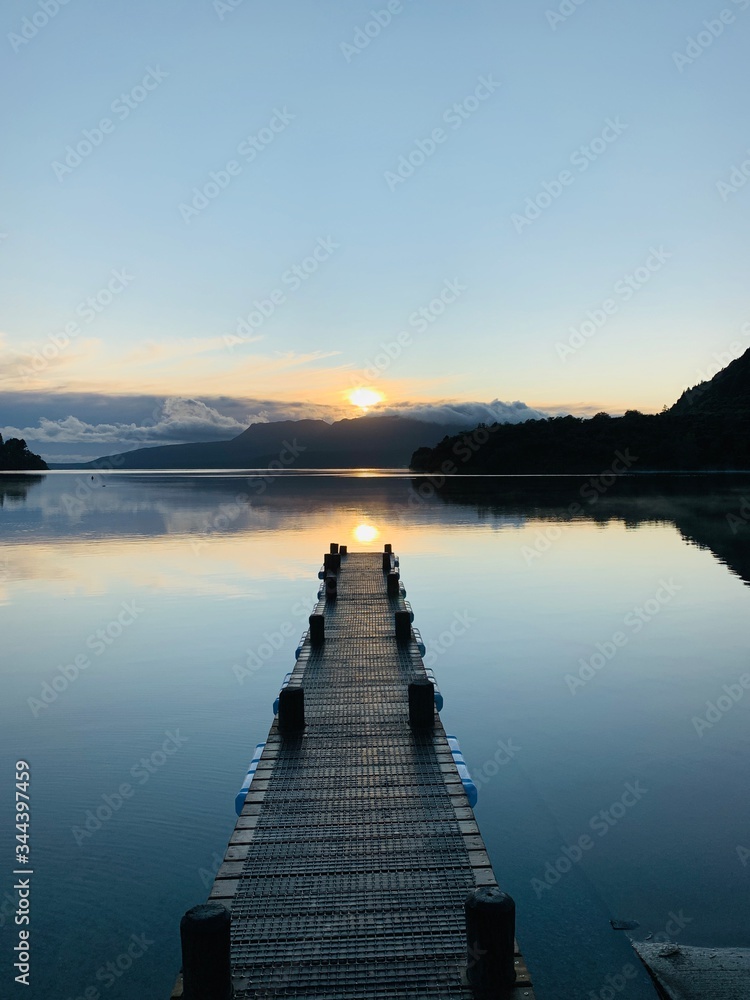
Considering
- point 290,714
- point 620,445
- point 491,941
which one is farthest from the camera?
point 620,445

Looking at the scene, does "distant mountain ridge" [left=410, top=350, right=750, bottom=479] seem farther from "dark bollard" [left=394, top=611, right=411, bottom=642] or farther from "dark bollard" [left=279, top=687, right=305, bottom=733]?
"dark bollard" [left=279, top=687, right=305, bottom=733]

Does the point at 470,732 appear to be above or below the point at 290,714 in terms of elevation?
below

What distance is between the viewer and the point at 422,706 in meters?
11.5

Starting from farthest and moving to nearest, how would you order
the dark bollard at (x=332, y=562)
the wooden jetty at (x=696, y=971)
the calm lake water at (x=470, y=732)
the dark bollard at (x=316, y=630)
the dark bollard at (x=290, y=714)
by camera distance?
the dark bollard at (x=332, y=562) < the dark bollard at (x=316, y=630) < the dark bollard at (x=290, y=714) < the calm lake water at (x=470, y=732) < the wooden jetty at (x=696, y=971)

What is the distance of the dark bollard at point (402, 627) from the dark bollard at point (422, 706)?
6094mm

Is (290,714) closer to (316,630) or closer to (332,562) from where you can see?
(316,630)

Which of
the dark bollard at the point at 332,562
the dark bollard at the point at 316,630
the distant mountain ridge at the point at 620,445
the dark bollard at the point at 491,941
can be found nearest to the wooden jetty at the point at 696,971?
the dark bollard at the point at 491,941

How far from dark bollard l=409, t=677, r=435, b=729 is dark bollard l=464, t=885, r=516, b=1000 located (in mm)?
5832

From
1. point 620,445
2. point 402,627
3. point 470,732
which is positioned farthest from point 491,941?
point 620,445

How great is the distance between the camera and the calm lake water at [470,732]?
843 cm

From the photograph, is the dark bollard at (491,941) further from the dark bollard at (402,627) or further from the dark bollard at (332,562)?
the dark bollard at (332,562)

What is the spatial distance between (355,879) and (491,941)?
7.19ft

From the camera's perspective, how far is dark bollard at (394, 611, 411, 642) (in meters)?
17.7

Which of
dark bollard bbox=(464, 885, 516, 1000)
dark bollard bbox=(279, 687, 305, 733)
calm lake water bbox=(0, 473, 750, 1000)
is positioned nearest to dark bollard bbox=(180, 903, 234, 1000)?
dark bollard bbox=(464, 885, 516, 1000)
